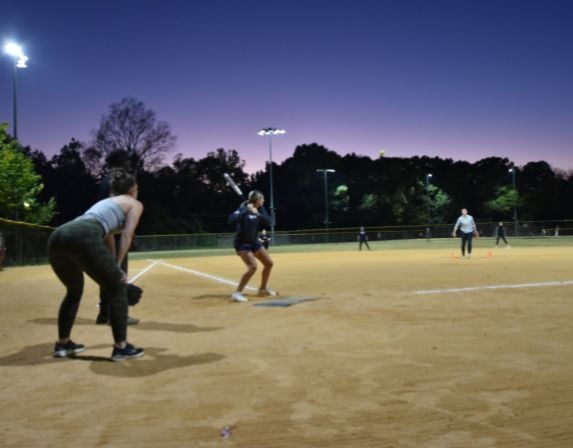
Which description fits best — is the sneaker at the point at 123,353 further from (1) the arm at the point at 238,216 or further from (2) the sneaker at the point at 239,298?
(1) the arm at the point at 238,216

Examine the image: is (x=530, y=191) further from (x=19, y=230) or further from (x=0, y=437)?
(x=0, y=437)

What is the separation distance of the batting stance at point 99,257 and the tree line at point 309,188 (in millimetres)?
54444

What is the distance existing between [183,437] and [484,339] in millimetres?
3406

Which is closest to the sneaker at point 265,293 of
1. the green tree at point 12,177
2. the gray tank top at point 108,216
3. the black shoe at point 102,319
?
the black shoe at point 102,319

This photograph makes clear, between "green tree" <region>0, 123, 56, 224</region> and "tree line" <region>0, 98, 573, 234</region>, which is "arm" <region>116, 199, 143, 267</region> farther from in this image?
"tree line" <region>0, 98, 573, 234</region>

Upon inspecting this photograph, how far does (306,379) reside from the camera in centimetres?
391

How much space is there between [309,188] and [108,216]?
71.1m

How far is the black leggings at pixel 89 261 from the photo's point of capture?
4492mm

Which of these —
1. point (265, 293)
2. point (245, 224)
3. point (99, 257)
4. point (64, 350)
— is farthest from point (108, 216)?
point (265, 293)

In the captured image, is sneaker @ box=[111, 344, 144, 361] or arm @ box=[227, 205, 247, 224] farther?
arm @ box=[227, 205, 247, 224]

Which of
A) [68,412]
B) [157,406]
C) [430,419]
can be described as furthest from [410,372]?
[68,412]

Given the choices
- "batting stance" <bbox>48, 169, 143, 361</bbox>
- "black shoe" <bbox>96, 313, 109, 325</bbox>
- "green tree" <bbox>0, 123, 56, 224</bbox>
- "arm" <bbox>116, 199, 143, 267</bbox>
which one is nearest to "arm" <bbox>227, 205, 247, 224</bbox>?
"black shoe" <bbox>96, 313, 109, 325</bbox>

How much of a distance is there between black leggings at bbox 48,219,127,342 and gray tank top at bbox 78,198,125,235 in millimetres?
65

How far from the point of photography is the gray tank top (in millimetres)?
4695
